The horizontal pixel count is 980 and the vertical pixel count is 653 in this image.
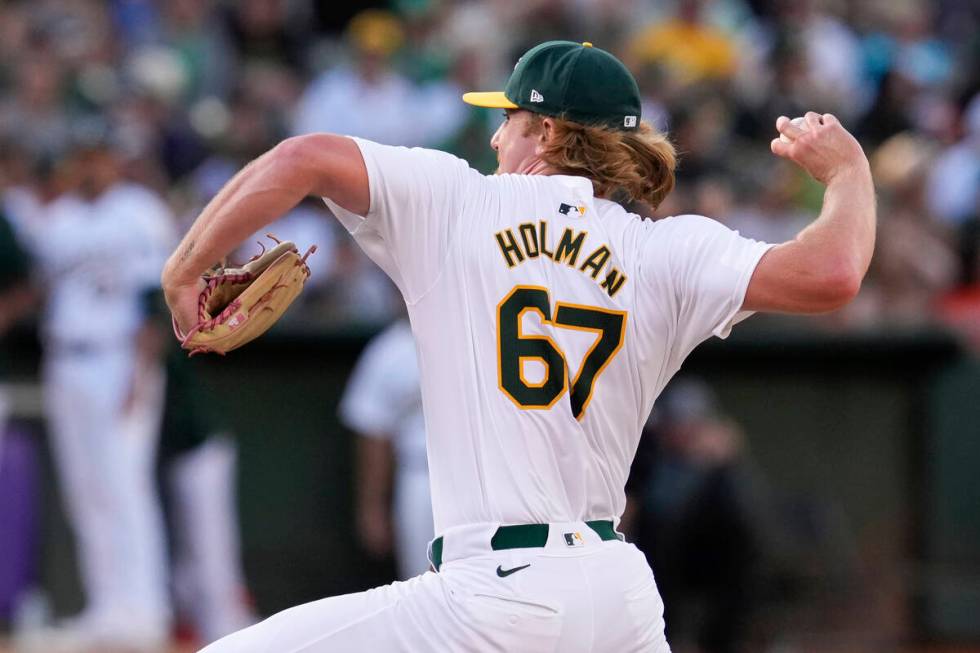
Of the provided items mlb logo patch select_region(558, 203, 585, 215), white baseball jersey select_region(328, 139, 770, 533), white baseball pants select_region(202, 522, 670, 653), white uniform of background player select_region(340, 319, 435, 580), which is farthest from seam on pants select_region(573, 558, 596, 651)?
white uniform of background player select_region(340, 319, 435, 580)

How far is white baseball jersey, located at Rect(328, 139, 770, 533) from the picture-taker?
343 centimetres

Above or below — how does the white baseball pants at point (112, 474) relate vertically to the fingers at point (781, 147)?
below

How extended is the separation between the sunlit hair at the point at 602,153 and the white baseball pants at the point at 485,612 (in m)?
0.81

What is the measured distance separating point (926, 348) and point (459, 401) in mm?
7153

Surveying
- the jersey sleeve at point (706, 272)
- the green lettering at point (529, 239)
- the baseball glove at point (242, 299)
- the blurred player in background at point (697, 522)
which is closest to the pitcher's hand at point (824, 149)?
the jersey sleeve at point (706, 272)

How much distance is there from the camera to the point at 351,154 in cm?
329

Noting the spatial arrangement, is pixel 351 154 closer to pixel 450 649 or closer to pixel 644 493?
pixel 450 649

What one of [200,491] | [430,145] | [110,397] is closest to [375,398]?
[200,491]

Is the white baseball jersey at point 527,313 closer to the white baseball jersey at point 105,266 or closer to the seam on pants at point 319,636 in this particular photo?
the seam on pants at point 319,636

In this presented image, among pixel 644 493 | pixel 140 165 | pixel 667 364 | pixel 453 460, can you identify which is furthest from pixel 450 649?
pixel 140 165

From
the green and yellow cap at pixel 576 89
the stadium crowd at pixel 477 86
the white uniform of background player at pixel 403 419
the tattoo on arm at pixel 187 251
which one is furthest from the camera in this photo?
the stadium crowd at pixel 477 86

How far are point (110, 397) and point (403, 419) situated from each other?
1.61 metres

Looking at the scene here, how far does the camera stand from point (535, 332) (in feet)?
11.3

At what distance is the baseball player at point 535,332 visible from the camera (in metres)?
3.33
